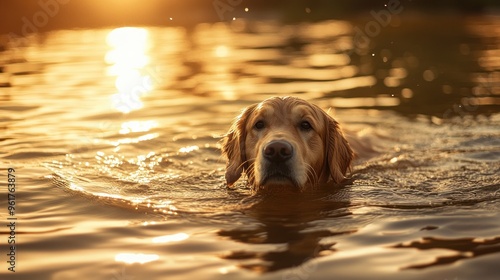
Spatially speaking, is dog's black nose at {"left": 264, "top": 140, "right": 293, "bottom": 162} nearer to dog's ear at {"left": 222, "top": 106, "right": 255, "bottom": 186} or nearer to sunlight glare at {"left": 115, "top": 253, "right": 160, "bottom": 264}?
dog's ear at {"left": 222, "top": 106, "right": 255, "bottom": 186}

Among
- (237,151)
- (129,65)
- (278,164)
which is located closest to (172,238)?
(278,164)

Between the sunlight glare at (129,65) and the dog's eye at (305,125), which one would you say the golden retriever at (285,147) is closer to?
the dog's eye at (305,125)

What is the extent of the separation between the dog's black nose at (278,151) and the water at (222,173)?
19.7 inches

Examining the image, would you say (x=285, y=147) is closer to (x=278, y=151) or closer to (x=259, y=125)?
(x=278, y=151)

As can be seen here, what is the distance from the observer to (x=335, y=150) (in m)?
7.61

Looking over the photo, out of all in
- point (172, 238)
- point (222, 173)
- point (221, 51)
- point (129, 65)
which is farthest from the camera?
point (221, 51)

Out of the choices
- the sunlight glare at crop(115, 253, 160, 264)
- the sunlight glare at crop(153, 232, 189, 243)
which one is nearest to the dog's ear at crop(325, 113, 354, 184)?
the sunlight glare at crop(153, 232, 189, 243)

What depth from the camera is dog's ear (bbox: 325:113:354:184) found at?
7.56 meters

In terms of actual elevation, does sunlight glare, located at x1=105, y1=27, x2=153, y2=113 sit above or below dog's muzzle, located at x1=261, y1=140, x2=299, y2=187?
above

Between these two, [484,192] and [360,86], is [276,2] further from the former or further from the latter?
[484,192]

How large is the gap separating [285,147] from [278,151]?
7 centimetres

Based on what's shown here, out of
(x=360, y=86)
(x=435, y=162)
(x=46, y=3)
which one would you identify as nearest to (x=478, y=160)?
(x=435, y=162)

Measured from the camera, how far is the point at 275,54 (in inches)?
832

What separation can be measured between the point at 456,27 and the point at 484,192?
23144 millimetres
